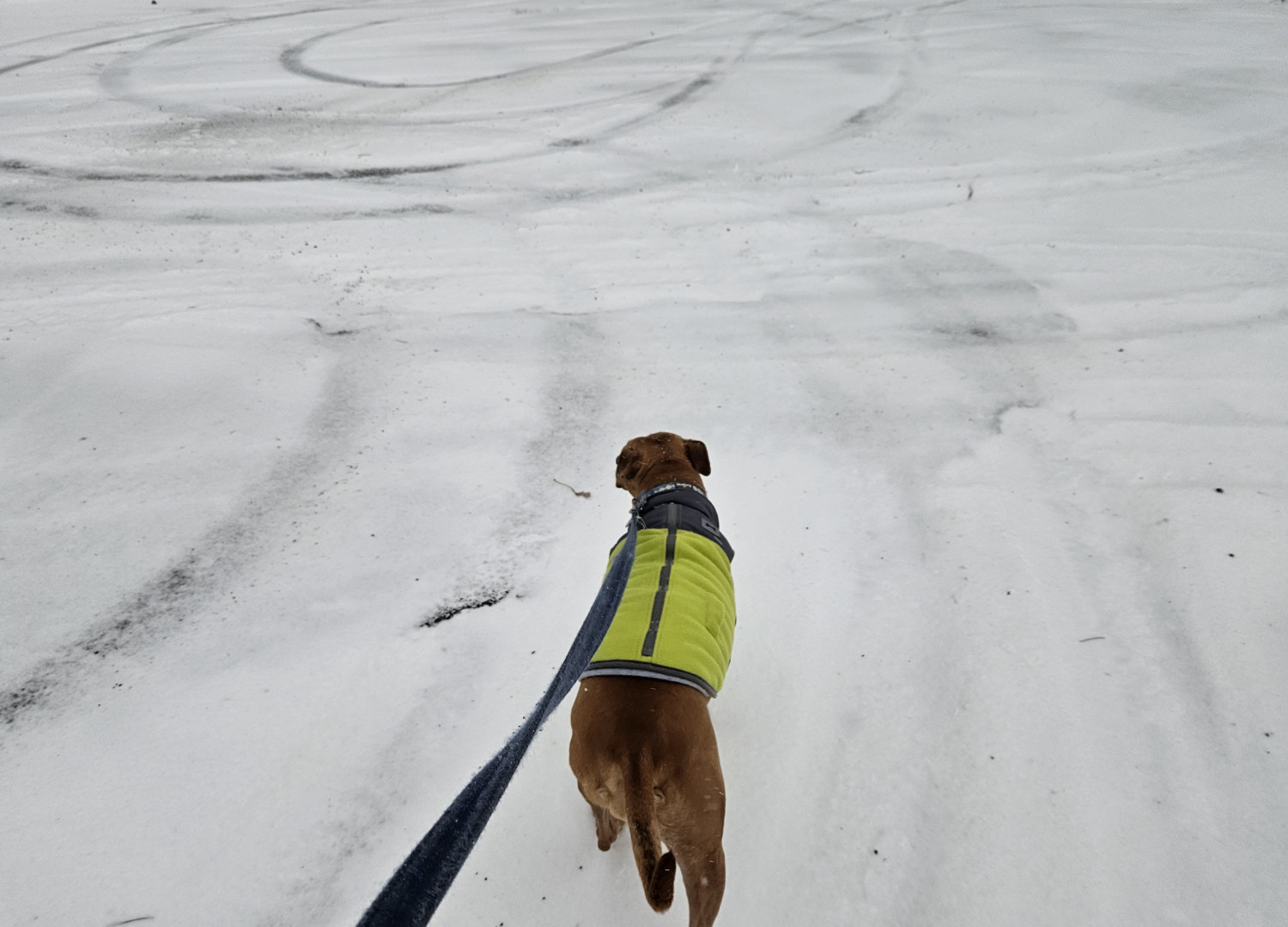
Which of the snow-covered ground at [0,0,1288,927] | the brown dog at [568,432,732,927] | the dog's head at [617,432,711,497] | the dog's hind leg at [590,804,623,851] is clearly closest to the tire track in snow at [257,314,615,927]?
the snow-covered ground at [0,0,1288,927]

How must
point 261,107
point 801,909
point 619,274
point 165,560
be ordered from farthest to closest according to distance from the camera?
point 261,107 → point 619,274 → point 165,560 → point 801,909

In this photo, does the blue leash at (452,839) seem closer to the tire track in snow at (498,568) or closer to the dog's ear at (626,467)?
Result: the tire track in snow at (498,568)

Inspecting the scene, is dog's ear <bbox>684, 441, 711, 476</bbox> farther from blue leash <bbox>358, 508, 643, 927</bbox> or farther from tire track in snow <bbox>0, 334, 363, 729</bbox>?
tire track in snow <bbox>0, 334, 363, 729</bbox>

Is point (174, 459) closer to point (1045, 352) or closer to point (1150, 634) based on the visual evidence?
point (1150, 634)

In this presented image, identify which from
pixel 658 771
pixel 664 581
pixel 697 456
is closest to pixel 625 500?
pixel 697 456

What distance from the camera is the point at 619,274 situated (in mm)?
5453

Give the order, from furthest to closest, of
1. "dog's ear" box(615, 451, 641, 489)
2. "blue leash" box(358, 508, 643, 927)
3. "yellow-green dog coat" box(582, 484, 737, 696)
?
"dog's ear" box(615, 451, 641, 489)
"yellow-green dog coat" box(582, 484, 737, 696)
"blue leash" box(358, 508, 643, 927)

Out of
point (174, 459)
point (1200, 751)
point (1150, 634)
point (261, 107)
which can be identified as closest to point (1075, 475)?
point (1150, 634)

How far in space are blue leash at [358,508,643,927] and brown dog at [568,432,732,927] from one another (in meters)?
0.15

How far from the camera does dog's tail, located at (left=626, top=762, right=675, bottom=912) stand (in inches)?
65.7

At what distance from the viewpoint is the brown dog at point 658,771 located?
69.2 inches

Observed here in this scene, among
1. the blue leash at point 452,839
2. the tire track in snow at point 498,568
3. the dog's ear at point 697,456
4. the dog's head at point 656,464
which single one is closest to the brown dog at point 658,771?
the blue leash at point 452,839

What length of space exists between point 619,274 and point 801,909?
434 centimetres

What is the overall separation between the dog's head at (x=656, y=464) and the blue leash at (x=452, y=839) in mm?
973
